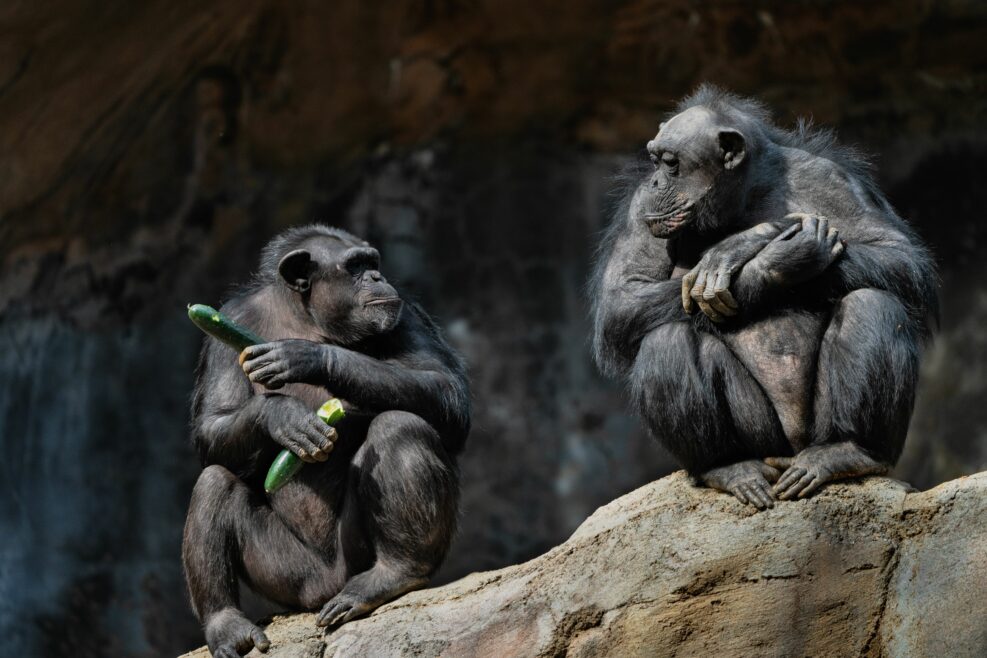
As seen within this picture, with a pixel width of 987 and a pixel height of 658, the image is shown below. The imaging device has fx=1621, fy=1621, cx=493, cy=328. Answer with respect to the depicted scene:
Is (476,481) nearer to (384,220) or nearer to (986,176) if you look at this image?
(384,220)

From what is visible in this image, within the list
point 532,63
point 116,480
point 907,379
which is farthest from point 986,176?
point 116,480

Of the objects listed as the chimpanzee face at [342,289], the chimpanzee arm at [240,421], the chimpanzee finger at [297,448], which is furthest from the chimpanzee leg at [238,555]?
the chimpanzee face at [342,289]

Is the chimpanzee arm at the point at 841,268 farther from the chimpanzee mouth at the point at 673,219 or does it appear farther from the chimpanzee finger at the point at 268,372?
the chimpanzee finger at the point at 268,372

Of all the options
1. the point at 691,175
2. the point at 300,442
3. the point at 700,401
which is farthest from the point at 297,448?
the point at 691,175

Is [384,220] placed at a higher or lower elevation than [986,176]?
higher

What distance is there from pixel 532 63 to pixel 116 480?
4.94 metres

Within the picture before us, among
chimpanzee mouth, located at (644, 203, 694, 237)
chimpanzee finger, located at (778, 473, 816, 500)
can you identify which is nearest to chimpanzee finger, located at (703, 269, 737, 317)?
chimpanzee mouth, located at (644, 203, 694, 237)

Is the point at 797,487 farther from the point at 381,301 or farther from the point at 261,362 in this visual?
the point at 261,362

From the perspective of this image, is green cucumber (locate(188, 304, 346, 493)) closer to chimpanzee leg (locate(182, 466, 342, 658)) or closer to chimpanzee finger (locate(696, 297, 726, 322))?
chimpanzee leg (locate(182, 466, 342, 658))

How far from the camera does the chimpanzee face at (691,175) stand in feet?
24.2

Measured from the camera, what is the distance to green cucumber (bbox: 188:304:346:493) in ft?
24.1

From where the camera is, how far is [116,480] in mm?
13164

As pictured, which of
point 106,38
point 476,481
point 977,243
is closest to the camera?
point 106,38

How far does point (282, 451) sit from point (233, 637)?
2.86 feet
